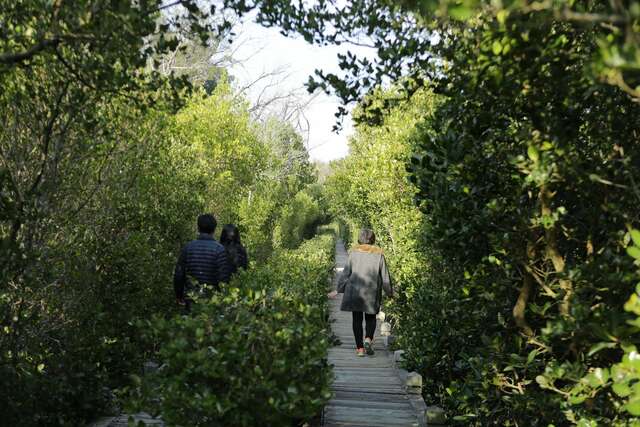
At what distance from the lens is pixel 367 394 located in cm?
692

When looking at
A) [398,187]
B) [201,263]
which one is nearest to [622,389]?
[201,263]

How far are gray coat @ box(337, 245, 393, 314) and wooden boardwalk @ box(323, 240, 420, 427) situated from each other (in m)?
0.76

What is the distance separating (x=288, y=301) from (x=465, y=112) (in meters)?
1.70

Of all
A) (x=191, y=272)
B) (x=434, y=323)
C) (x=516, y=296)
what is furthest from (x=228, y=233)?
(x=516, y=296)

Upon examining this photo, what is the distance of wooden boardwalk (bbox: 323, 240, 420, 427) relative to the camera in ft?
Result: 19.4

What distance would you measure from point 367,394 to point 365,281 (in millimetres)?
1861

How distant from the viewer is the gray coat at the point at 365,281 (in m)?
8.45

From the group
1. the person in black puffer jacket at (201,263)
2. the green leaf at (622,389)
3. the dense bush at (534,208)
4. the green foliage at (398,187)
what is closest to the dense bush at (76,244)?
the person in black puffer jacket at (201,263)

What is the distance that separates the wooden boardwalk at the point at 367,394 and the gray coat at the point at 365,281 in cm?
76

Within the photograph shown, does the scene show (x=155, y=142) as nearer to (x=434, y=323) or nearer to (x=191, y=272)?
(x=191, y=272)

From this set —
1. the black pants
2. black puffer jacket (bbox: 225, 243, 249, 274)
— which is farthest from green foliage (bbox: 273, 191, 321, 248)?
black puffer jacket (bbox: 225, 243, 249, 274)

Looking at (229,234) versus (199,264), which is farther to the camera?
(229,234)

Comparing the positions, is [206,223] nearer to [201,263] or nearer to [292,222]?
[201,263]

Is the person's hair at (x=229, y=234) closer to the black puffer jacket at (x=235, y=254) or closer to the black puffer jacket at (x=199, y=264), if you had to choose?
the black puffer jacket at (x=235, y=254)
